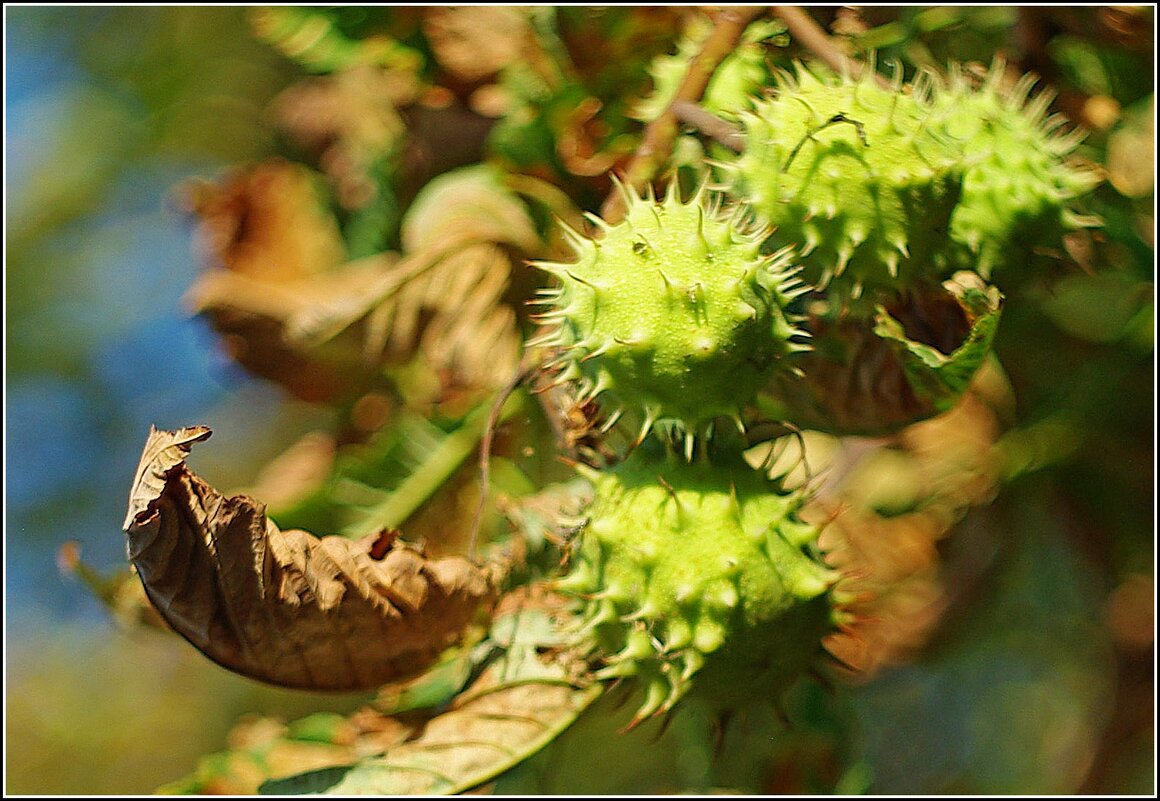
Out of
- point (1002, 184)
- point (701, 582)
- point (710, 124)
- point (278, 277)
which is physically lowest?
point (278, 277)

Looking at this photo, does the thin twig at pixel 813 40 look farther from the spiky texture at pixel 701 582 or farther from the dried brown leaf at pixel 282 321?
the dried brown leaf at pixel 282 321

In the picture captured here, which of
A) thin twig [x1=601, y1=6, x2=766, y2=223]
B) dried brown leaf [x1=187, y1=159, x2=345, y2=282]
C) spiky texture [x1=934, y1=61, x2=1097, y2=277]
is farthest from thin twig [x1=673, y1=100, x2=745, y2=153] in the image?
dried brown leaf [x1=187, y1=159, x2=345, y2=282]

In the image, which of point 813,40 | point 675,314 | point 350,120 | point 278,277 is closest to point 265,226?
point 278,277

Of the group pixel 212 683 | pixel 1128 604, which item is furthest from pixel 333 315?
pixel 212 683

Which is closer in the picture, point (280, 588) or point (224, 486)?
point (280, 588)

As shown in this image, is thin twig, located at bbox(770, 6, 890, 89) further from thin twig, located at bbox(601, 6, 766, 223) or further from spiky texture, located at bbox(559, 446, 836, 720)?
spiky texture, located at bbox(559, 446, 836, 720)

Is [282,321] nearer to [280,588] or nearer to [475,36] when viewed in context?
[475,36]

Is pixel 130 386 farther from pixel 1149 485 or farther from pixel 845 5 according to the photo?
pixel 1149 485

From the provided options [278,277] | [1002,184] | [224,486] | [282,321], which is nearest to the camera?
[1002,184]
